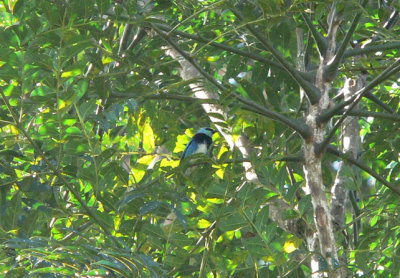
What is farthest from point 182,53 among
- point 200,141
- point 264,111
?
point 200,141

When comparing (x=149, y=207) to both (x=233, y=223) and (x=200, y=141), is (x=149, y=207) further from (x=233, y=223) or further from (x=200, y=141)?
(x=200, y=141)

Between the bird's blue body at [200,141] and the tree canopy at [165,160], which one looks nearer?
the tree canopy at [165,160]

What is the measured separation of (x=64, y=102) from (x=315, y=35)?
1186 millimetres

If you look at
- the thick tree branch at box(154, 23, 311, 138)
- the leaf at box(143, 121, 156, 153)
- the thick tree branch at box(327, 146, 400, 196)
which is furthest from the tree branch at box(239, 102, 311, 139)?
the leaf at box(143, 121, 156, 153)

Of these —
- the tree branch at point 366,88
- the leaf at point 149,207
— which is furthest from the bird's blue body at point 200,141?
the leaf at point 149,207

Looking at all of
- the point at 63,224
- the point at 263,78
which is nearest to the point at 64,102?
the point at 63,224

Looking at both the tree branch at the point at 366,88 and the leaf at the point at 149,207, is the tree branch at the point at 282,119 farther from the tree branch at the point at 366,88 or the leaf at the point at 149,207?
the leaf at the point at 149,207

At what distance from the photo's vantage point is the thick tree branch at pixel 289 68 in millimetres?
2967

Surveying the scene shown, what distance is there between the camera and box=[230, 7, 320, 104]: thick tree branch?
297 centimetres

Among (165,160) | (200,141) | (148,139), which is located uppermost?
(148,139)

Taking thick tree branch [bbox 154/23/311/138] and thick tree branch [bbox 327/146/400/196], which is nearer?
thick tree branch [bbox 154/23/311/138]

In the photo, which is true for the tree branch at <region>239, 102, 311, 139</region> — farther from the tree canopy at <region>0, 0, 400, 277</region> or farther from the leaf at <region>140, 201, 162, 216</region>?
the leaf at <region>140, 201, 162, 216</region>

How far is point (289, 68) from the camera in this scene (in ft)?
10.0

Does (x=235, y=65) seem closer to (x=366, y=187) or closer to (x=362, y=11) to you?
(x=362, y=11)
